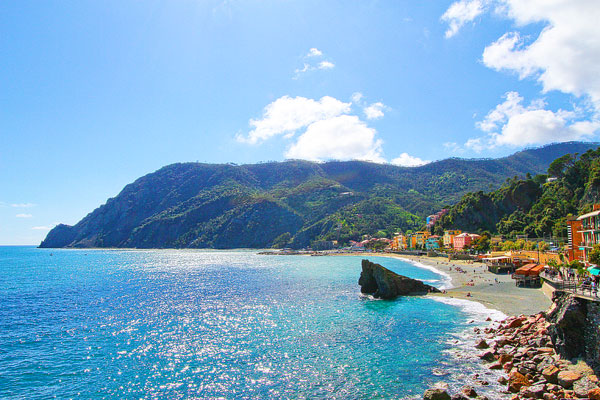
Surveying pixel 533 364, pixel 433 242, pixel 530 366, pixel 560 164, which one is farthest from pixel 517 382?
pixel 433 242

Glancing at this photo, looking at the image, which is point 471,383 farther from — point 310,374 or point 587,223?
point 587,223

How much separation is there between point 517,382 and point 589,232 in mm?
36016

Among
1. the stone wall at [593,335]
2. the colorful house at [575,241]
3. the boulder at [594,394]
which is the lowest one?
the boulder at [594,394]

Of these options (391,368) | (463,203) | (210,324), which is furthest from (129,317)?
(463,203)

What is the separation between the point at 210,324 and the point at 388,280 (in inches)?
915

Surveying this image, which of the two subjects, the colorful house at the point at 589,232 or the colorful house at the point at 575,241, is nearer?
the colorful house at the point at 589,232

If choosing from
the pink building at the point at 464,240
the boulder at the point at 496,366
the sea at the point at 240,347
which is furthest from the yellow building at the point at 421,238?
the boulder at the point at 496,366

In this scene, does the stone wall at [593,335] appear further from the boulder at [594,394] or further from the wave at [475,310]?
the wave at [475,310]

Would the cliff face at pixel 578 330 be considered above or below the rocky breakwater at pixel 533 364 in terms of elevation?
above

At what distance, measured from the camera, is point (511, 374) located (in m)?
17.9

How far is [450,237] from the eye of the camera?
118 meters

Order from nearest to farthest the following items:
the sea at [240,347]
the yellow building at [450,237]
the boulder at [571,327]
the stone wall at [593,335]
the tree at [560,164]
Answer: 1. the stone wall at [593,335]
2. the boulder at [571,327]
3. the sea at [240,347]
4. the tree at [560,164]
5. the yellow building at [450,237]

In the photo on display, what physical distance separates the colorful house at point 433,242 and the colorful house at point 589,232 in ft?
267

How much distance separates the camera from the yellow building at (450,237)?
116 m
